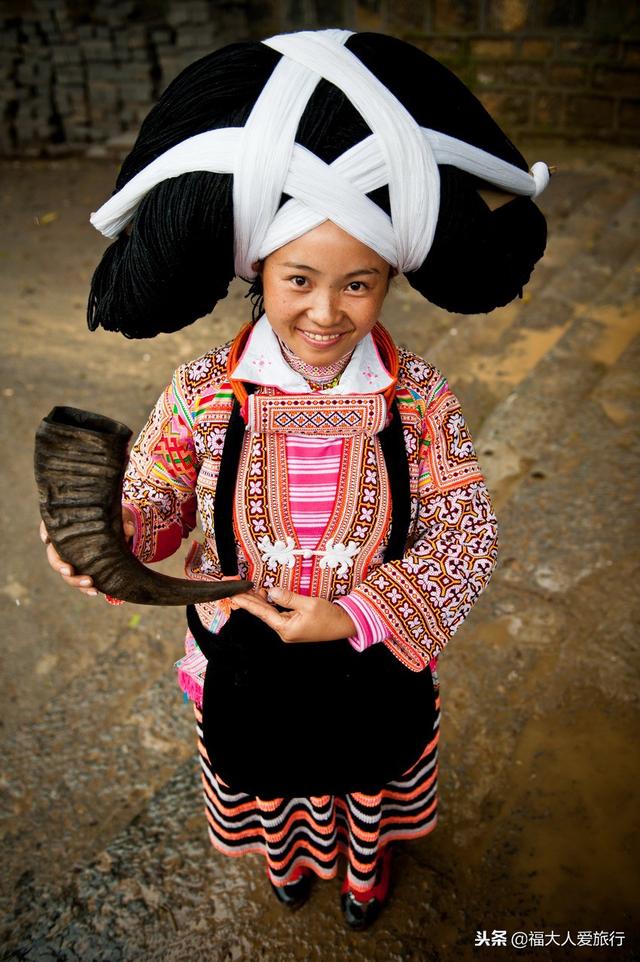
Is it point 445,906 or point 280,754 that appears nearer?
point 280,754

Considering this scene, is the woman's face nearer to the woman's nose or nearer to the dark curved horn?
the woman's nose

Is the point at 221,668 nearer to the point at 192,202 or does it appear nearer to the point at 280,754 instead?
the point at 280,754

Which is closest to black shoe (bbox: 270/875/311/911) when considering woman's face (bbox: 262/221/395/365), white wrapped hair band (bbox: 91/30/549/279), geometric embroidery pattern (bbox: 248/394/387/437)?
geometric embroidery pattern (bbox: 248/394/387/437)

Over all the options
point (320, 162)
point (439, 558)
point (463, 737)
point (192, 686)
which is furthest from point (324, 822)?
point (320, 162)

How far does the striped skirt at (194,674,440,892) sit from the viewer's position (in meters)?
1.84

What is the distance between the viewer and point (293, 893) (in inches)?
80.0

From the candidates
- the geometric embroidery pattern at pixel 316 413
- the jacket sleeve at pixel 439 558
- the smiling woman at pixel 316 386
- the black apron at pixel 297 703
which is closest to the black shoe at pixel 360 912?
the smiling woman at pixel 316 386

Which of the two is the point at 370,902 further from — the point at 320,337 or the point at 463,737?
the point at 320,337

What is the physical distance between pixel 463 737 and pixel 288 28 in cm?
668

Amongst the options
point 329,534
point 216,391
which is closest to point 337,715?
point 329,534

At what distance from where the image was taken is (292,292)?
4.42 feet

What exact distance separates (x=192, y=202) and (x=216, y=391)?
376 mm

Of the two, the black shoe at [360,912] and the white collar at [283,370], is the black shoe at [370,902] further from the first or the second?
the white collar at [283,370]

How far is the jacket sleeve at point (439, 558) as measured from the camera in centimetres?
150
